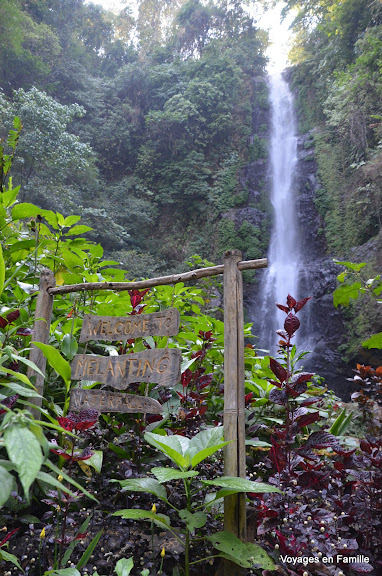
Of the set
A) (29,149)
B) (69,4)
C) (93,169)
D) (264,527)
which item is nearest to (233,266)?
(264,527)

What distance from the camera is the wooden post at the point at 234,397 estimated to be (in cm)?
134

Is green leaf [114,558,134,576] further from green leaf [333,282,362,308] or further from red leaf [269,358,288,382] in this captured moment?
green leaf [333,282,362,308]

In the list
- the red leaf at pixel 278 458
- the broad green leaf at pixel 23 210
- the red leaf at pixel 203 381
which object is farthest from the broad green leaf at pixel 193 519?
the broad green leaf at pixel 23 210

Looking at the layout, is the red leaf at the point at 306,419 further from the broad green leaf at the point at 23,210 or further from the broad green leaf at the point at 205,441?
the broad green leaf at the point at 23,210

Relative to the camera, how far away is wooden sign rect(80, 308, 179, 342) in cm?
153

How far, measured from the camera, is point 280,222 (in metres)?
12.0

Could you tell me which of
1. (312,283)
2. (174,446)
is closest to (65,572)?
(174,446)

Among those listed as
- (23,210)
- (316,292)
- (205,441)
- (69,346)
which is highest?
(316,292)

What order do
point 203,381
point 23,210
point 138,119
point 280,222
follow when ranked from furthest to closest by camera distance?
point 138,119, point 280,222, point 23,210, point 203,381

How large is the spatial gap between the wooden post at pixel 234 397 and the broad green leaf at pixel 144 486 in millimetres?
231

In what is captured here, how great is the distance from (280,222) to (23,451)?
12.0 m

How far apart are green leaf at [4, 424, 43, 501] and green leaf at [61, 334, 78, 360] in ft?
4.03

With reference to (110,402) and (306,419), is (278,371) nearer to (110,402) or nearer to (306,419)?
(306,419)

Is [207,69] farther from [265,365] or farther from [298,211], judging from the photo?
[265,365]
